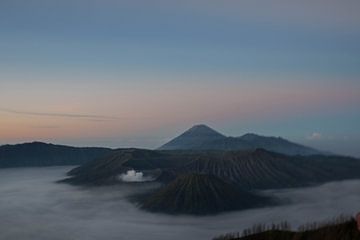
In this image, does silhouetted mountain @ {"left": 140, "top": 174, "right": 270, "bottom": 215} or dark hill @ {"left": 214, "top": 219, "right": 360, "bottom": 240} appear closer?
dark hill @ {"left": 214, "top": 219, "right": 360, "bottom": 240}

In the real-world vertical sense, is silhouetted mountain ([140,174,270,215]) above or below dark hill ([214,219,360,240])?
below

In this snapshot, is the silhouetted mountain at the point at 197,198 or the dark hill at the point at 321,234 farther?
the silhouetted mountain at the point at 197,198

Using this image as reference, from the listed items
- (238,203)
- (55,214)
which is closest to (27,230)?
(55,214)

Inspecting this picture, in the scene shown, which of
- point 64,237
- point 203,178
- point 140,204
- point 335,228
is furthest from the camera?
point 140,204

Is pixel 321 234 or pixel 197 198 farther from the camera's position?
pixel 197 198

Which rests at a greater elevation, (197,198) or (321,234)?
(321,234)

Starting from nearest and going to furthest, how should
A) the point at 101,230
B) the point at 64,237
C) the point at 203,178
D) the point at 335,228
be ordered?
the point at 335,228 → the point at 64,237 → the point at 101,230 → the point at 203,178

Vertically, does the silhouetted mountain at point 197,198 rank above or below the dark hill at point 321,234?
below

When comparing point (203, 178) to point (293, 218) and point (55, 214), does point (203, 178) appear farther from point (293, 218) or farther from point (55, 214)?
point (55, 214)
